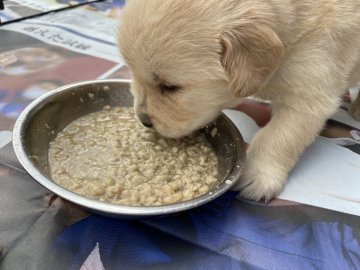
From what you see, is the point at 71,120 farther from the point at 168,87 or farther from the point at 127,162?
the point at 168,87

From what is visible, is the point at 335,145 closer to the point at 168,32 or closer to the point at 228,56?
the point at 228,56

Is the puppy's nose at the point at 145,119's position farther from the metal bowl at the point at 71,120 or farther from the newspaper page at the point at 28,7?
the newspaper page at the point at 28,7

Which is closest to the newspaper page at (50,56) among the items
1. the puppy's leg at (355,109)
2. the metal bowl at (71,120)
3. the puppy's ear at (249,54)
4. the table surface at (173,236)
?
the metal bowl at (71,120)

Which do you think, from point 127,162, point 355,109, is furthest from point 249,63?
point 355,109

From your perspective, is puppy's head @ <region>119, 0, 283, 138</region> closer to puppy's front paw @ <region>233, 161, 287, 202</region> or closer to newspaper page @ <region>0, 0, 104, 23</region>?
puppy's front paw @ <region>233, 161, 287, 202</region>

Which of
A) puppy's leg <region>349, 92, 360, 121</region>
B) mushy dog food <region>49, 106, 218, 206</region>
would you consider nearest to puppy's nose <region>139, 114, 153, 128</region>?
mushy dog food <region>49, 106, 218, 206</region>

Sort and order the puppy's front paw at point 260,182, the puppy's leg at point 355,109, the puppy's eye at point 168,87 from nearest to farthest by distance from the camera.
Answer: the puppy's eye at point 168,87, the puppy's front paw at point 260,182, the puppy's leg at point 355,109

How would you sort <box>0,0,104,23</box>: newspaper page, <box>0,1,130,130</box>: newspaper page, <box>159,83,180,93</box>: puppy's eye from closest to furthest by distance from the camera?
<box>159,83,180,93</box>: puppy's eye, <box>0,1,130,130</box>: newspaper page, <box>0,0,104,23</box>: newspaper page

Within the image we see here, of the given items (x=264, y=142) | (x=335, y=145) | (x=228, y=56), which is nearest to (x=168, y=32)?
(x=228, y=56)
